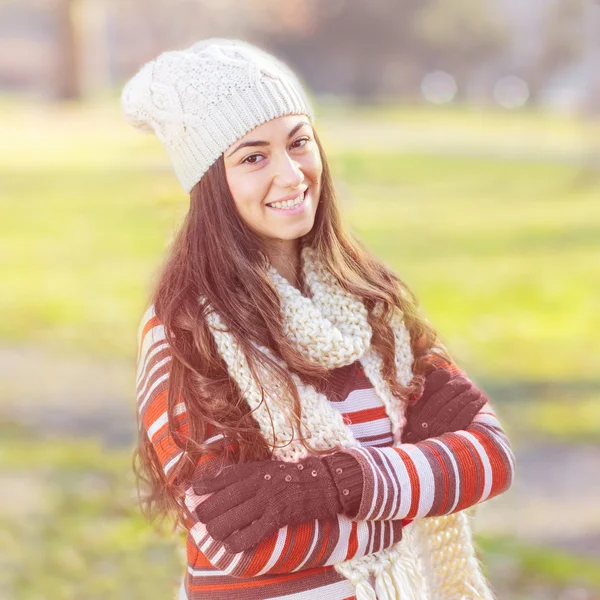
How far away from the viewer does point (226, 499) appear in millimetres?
1699

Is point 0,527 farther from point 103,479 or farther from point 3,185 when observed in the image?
point 3,185

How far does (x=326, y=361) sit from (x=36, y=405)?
4544mm

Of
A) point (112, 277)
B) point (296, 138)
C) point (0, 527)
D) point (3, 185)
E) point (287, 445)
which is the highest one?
point (3, 185)

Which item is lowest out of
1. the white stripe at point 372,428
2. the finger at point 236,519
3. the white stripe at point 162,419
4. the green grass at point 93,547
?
the green grass at point 93,547

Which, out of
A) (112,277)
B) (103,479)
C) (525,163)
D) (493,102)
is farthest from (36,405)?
(493,102)

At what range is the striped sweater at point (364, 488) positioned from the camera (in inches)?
67.8

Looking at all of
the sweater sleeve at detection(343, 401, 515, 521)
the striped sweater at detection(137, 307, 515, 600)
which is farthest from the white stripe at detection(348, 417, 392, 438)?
the sweater sleeve at detection(343, 401, 515, 521)

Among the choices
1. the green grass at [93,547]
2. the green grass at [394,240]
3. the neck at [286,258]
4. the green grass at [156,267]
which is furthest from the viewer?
the green grass at [394,240]

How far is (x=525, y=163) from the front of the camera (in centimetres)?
1670

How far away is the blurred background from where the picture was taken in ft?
13.9

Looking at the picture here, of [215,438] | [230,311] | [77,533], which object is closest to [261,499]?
[215,438]

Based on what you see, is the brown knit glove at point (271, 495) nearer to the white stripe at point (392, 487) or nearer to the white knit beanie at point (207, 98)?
the white stripe at point (392, 487)

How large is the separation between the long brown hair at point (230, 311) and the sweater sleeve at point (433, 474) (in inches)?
6.2

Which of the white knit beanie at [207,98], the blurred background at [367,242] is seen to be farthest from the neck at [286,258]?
the blurred background at [367,242]
